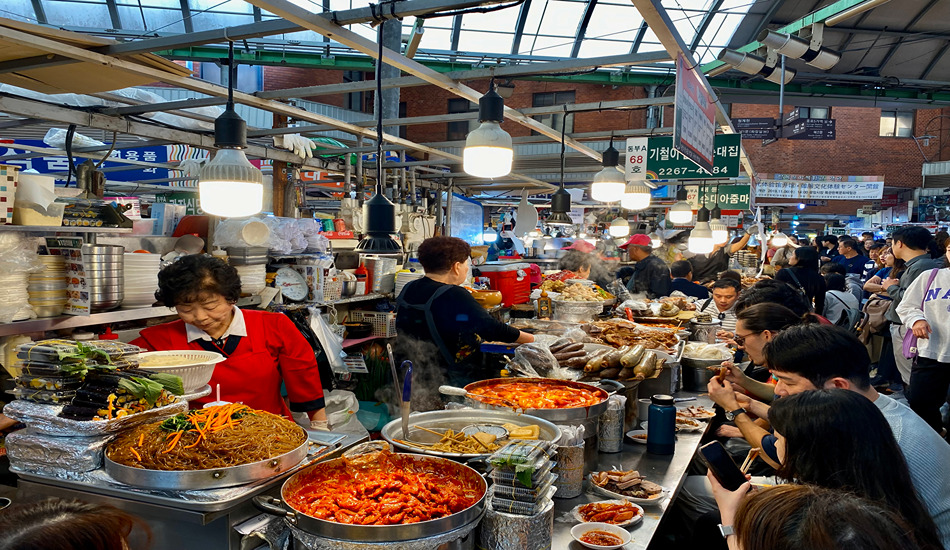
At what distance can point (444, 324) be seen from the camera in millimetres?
4270

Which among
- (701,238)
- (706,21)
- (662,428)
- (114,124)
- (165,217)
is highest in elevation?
(706,21)

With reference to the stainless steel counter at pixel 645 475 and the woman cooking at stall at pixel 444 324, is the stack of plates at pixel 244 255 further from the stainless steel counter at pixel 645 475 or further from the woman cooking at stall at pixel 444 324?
the stainless steel counter at pixel 645 475

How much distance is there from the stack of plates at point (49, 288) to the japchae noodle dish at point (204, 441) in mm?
2025

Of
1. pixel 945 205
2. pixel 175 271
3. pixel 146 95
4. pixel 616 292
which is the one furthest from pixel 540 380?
pixel 945 205

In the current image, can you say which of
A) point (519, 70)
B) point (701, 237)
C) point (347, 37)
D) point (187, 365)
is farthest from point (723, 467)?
point (701, 237)

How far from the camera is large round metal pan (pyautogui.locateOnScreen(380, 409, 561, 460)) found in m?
2.49

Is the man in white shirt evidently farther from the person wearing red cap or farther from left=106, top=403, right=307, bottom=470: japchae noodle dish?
left=106, top=403, right=307, bottom=470: japchae noodle dish

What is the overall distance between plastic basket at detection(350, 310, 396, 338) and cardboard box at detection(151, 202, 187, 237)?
253 centimetres

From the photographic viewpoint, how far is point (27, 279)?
3480mm

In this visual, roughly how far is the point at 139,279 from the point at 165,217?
110 cm

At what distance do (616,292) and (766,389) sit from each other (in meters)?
5.21

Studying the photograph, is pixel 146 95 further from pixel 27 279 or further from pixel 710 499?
pixel 710 499

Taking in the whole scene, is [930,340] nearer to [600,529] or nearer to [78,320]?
[600,529]

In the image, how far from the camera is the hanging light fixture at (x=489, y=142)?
377cm
